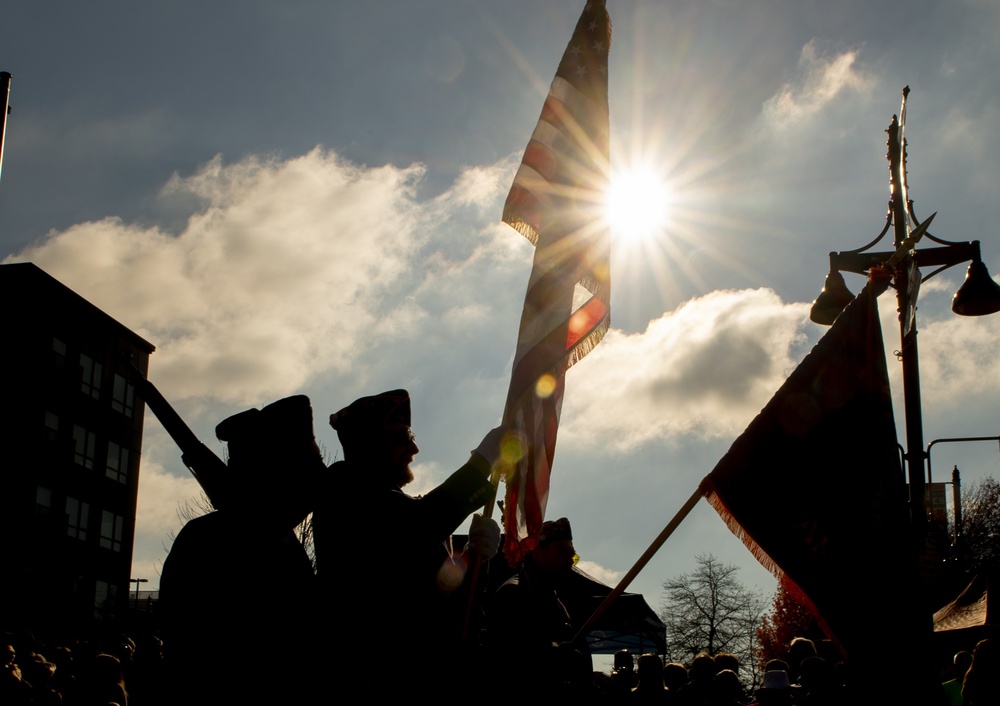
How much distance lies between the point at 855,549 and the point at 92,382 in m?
46.2

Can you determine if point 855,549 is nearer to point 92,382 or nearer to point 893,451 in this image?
point 893,451

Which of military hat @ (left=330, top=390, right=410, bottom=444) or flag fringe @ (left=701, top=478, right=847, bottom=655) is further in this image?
flag fringe @ (left=701, top=478, right=847, bottom=655)

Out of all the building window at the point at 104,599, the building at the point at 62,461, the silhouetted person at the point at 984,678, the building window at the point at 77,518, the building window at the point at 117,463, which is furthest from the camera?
the building window at the point at 117,463

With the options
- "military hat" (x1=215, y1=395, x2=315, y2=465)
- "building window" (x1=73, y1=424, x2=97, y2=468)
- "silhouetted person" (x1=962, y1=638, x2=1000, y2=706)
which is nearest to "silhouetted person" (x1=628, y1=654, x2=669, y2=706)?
"silhouetted person" (x1=962, y1=638, x2=1000, y2=706)

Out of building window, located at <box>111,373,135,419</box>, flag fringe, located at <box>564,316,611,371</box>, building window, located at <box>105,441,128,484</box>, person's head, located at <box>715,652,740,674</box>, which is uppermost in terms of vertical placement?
building window, located at <box>111,373,135,419</box>

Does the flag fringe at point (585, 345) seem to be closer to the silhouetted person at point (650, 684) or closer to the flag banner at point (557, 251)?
the flag banner at point (557, 251)

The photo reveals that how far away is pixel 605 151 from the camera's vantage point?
566 centimetres

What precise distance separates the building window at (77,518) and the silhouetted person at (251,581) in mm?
44142

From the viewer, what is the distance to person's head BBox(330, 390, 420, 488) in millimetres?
3854

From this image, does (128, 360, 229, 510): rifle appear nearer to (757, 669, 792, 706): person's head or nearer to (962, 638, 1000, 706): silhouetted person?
(757, 669, 792, 706): person's head

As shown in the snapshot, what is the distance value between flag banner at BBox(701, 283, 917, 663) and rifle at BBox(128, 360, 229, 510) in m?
2.85

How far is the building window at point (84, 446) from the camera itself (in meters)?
44.3

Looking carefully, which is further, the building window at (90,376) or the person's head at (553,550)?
the building window at (90,376)

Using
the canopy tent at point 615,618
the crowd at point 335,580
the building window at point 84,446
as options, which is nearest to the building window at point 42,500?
the building window at point 84,446
